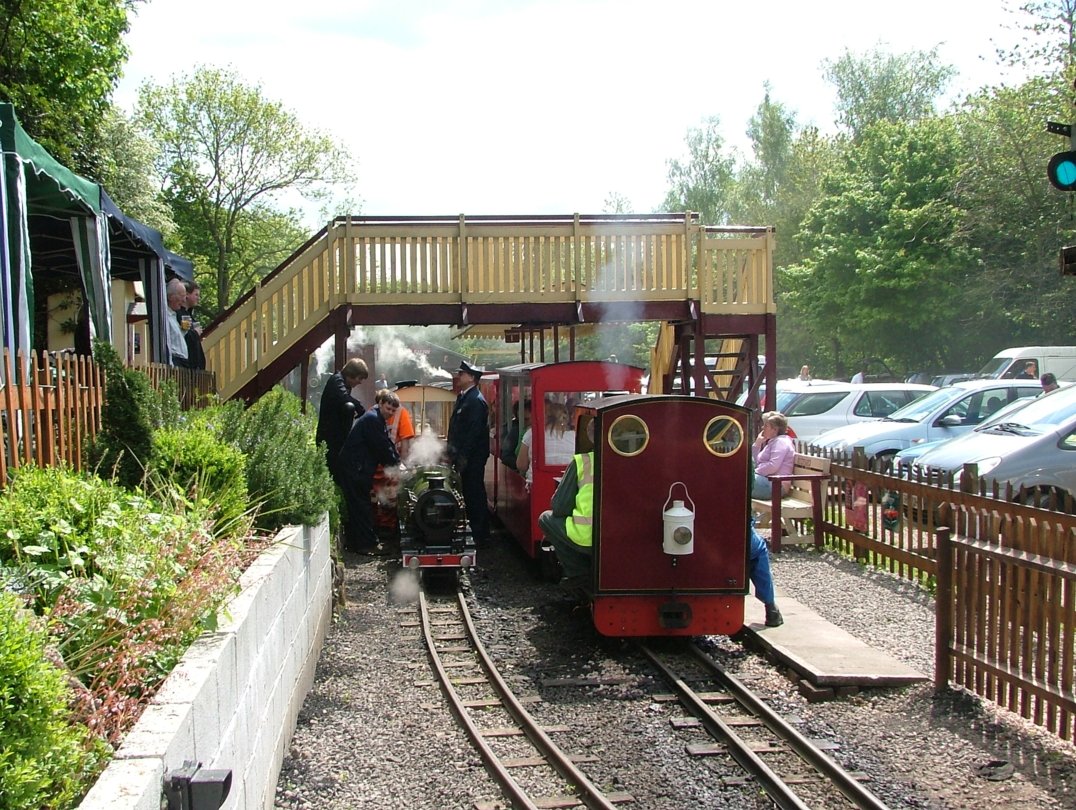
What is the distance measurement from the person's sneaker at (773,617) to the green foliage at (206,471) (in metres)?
4.29

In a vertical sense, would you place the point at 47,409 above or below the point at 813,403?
above

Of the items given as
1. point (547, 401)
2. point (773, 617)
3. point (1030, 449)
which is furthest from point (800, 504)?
point (773, 617)

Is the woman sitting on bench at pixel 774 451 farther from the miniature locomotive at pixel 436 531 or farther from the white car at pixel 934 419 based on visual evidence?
the miniature locomotive at pixel 436 531

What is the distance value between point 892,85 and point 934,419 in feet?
139

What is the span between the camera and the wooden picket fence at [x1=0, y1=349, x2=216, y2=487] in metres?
5.41

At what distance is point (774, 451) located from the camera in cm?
1272

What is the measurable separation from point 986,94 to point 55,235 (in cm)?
3486

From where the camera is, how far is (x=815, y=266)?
141ft

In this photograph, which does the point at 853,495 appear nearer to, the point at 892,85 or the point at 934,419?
the point at 934,419

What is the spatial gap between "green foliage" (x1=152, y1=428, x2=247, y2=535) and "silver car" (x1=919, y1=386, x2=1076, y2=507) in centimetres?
693

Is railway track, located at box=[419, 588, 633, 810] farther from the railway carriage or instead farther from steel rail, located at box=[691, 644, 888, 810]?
the railway carriage

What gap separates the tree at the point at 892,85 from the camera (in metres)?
53.6

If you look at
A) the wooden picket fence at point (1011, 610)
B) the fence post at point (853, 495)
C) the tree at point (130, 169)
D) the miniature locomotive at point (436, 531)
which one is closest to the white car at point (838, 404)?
the fence post at point (853, 495)

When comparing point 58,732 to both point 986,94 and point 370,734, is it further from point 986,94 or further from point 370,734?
point 986,94
